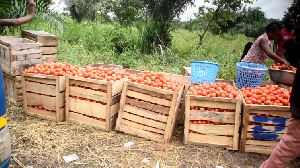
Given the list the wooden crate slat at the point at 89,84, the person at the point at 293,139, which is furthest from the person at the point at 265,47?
the wooden crate slat at the point at 89,84

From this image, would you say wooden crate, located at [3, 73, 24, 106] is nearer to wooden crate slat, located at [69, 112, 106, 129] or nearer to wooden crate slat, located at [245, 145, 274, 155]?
wooden crate slat, located at [69, 112, 106, 129]

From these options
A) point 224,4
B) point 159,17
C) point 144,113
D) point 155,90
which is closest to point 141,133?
point 144,113

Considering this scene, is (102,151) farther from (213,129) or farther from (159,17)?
(159,17)

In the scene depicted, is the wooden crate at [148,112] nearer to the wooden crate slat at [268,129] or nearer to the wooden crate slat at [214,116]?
the wooden crate slat at [214,116]

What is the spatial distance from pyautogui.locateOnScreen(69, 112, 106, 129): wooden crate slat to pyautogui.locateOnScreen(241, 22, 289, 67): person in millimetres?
3382

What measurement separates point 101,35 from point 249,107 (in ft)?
24.3

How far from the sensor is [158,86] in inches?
138

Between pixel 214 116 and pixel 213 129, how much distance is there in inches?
8.2

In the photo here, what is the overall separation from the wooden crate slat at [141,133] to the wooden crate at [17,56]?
2.25 meters

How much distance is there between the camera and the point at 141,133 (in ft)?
11.8

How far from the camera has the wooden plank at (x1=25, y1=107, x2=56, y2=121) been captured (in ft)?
13.0

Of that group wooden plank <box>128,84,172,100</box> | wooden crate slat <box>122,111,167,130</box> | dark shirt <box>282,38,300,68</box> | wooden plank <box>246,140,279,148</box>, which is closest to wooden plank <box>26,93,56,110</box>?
wooden crate slat <box>122,111,167,130</box>

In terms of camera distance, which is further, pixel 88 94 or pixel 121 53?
pixel 121 53

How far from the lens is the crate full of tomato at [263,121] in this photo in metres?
3.19
